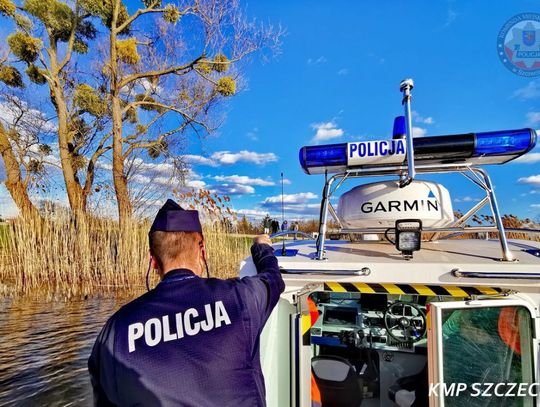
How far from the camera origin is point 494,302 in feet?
6.05

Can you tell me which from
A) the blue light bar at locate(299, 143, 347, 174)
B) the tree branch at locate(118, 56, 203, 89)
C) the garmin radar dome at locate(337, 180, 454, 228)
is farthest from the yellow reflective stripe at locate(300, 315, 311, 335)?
the tree branch at locate(118, 56, 203, 89)

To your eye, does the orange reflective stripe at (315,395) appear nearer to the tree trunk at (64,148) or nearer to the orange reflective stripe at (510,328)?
the orange reflective stripe at (510,328)

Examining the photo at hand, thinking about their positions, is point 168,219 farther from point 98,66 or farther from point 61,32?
point 61,32

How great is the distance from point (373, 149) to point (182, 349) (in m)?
1.75

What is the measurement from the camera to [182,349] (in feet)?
3.91

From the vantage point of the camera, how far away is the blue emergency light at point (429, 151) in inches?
81.0

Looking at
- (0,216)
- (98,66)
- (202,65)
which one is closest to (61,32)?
(98,66)

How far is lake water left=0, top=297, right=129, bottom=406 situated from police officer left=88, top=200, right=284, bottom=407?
3.09 meters

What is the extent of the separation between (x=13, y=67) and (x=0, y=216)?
819 cm

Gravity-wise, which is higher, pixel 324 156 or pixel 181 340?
pixel 324 156

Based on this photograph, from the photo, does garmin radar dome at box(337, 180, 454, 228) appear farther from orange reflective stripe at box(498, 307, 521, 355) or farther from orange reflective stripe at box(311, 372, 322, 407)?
orange reflective stripe at box(311, 372, 322, 407)

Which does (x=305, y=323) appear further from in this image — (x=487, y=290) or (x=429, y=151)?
(x=429, y=151)

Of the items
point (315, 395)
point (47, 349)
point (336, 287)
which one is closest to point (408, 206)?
point (336, 287)

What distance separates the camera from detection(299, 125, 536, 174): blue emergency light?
2.06m
